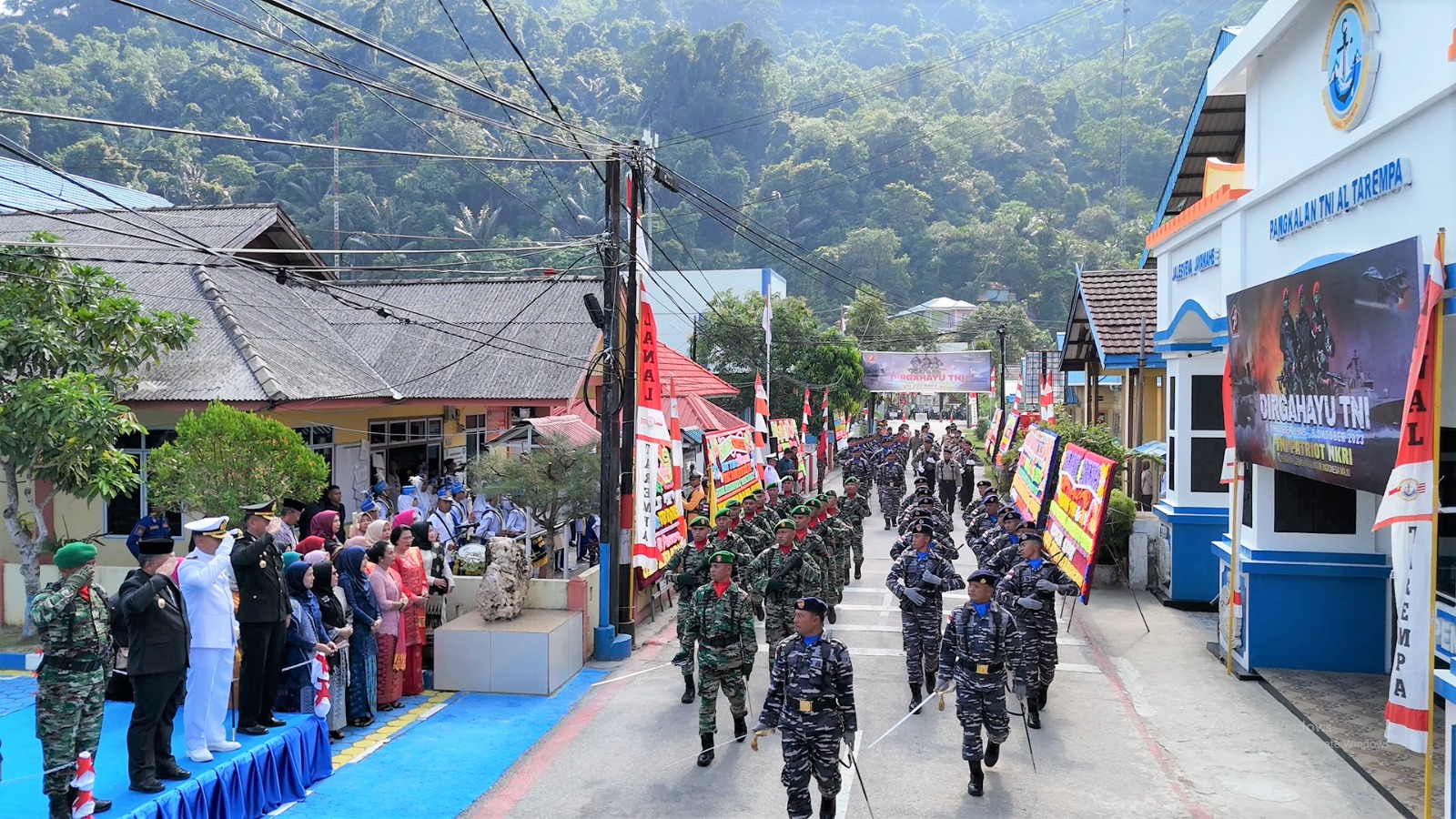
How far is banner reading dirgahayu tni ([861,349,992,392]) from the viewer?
3822 centimetres

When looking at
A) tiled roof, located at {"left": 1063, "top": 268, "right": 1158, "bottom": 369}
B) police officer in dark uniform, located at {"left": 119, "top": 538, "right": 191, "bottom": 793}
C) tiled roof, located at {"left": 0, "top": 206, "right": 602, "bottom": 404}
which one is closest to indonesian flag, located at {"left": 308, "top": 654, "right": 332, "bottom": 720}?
police officer in dark uniform, located at {"left": 119, "top": 538, "right": 191, "bottom": 793}

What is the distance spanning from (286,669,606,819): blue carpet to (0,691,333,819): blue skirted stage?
23 centimetres

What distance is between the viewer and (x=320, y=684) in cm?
821

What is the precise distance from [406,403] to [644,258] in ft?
31.4

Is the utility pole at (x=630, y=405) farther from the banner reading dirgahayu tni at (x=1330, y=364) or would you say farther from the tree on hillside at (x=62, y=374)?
the banner reading dirgahayu tni at (x=1330, y=364)

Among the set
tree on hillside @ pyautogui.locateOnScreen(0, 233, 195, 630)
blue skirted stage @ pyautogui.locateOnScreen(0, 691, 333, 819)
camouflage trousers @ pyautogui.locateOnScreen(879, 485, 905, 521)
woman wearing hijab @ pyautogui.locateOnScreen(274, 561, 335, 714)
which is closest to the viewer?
blue skirted stage @ pyautogui.locateOnScreen(0, 691, 333, 819)

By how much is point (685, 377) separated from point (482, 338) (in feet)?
17.3

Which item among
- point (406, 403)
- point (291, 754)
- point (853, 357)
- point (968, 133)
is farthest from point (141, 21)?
point (291, 754)

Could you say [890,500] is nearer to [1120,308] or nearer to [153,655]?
[1120,308]

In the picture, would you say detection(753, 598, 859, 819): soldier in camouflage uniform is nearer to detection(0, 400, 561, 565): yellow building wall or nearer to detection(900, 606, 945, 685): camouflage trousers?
detection(900, 606, 945, 685): camouflage trousers

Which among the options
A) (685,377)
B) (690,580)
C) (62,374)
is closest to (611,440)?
(690,580)

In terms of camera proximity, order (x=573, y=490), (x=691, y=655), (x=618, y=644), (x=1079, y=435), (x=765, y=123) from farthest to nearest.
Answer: (x=765, y=123)
(x=1079, y=435)
(x=573, y=490)
(x=618, y=644)
(x=691, y=655)

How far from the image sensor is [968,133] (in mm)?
96250

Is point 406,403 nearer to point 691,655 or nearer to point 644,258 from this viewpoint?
point 644,258
